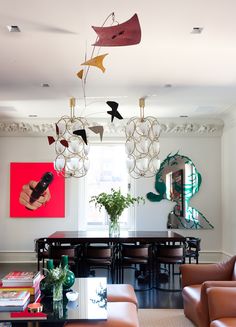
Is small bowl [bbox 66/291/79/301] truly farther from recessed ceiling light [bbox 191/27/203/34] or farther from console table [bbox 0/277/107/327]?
recessed ceiling light [bbox 191/27/203/34]

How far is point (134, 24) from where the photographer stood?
2.90 meters

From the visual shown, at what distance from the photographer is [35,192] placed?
30.1 ft

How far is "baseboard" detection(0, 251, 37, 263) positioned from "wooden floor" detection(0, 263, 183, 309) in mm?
654

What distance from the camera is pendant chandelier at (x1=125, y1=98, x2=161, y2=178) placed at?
6.68 metres

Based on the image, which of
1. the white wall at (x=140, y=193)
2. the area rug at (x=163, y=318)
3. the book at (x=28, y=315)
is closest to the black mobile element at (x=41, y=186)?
the white wall at (x=140, y=193)

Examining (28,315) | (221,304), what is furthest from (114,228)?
(28,315)

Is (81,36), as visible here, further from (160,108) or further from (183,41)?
(160,108)

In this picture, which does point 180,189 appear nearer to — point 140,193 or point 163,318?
point 140,193

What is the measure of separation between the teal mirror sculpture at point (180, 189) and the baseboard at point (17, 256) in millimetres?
3008

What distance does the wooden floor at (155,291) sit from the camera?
5730 millimetres

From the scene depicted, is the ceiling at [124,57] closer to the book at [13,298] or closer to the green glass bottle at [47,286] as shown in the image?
the green glass bottle at [47,286]

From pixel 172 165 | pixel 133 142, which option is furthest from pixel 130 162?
pixel 172 165

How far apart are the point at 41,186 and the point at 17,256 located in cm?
166

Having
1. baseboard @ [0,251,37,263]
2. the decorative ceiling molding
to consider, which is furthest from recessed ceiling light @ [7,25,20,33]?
baseboard @ [0,251,37,263]
